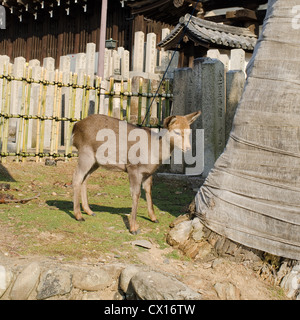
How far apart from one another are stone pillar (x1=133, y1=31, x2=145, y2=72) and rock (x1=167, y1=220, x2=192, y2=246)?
1115 centimetres

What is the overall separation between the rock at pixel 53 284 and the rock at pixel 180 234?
4.78 ft

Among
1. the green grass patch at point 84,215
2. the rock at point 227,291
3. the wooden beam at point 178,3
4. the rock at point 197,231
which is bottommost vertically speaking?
the rock at point 227,291

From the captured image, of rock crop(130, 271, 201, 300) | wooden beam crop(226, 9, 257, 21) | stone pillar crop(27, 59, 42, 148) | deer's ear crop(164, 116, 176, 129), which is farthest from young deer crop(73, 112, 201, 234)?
wooden beam crop(226, 9, 257, 21)

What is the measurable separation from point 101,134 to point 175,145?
1.03m

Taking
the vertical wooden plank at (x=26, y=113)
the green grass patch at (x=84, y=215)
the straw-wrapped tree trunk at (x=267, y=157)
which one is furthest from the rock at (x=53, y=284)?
the vertical wooden plank at (x=26, y=113)

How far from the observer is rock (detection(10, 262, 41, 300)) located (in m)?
3.80

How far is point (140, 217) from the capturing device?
6016mm

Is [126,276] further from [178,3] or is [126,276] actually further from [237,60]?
[178,3]

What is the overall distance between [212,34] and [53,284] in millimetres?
10380

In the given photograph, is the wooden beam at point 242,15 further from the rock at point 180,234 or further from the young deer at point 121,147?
the rock at point 180,234

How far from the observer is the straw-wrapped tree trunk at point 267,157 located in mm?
4328

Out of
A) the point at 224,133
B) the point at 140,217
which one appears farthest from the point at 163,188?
the point at 140,217

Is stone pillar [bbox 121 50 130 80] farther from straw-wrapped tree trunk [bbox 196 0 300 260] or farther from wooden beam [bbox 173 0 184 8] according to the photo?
straw-wrapped tree trunk [bbox 196 0 300 260]
